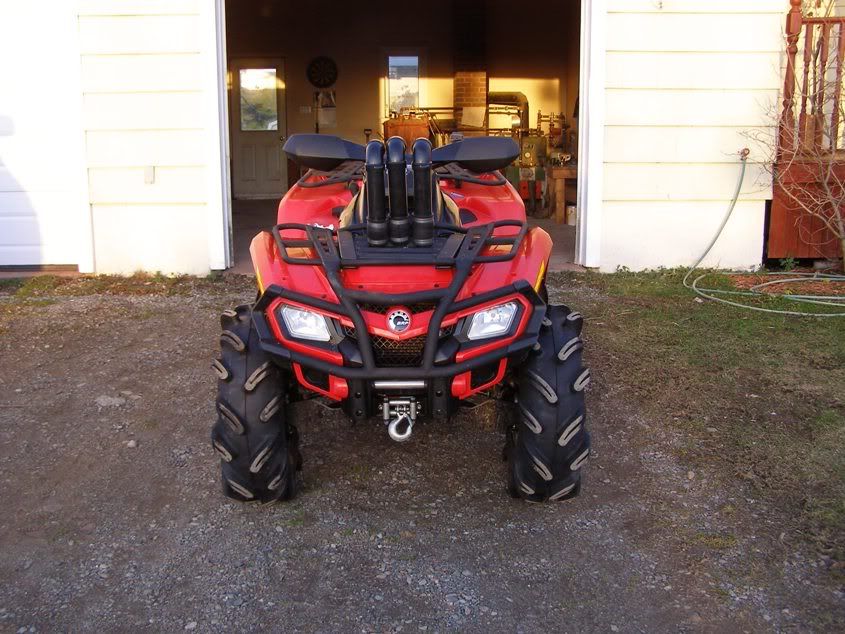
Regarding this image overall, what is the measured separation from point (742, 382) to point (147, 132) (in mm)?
5389

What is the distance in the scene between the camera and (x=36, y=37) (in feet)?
25.9

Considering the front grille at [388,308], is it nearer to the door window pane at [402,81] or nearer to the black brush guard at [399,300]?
the black brush guard at [399,300]

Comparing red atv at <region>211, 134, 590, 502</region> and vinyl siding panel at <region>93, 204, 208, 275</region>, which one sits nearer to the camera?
red atv at <region>211, 134, 590, 502</region>

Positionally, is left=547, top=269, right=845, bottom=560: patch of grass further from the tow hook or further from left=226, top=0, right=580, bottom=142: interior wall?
left=226, top=0, right=580, bottom=142: interior wall

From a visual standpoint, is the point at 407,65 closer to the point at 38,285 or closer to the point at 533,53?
the point at 533,53

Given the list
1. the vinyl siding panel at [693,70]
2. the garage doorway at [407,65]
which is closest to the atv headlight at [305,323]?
the vinyl siding panel at [693,70]

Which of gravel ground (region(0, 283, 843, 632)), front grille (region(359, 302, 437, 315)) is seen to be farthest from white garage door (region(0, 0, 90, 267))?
front grille (region(359, 302, 437, 315))

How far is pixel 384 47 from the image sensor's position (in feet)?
55.5

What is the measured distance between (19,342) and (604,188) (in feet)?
16.1

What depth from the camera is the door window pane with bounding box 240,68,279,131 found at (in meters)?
16.8

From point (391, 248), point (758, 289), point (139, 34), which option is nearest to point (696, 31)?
point (758, 289)

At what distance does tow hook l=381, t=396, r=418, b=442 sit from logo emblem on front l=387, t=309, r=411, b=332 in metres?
0.27

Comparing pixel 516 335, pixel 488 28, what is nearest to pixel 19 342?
pixel 516 335

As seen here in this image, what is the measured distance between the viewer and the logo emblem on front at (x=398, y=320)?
10.1 feet
